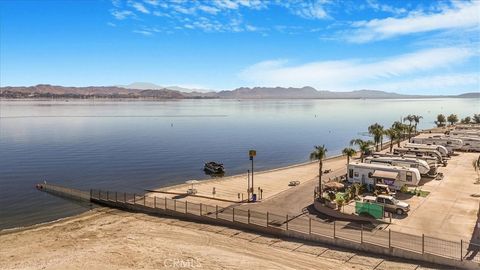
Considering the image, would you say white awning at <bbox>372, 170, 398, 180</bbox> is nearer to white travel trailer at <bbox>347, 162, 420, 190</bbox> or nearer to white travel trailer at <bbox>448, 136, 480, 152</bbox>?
white travel trailer at <bbox>347, 162, 420, 190</bbox>

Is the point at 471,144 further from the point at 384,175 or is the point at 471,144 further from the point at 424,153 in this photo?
the point at 384,175

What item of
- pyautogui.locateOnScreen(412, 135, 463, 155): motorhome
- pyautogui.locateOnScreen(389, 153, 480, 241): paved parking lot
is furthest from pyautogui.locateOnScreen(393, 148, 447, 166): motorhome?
pyautogui.locateOnScreen(412, 135, 463, 155): motorhome

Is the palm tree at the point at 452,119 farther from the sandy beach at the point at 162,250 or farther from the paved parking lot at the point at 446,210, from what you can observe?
the sandy beach at the point at 162,250

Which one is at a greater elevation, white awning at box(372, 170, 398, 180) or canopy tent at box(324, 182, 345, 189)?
white awning at box(372, 170, 398, 180)

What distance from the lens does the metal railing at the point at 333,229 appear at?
27125 millimetres

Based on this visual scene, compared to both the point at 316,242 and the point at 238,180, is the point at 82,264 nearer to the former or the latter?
the point at 316,242

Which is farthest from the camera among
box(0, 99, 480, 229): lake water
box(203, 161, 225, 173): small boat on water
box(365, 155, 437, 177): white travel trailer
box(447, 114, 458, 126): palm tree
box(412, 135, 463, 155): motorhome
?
box(447, 114, 458, 126): palm tree

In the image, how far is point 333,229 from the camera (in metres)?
32.2

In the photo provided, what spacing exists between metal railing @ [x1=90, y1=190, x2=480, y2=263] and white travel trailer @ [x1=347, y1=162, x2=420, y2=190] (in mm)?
13959

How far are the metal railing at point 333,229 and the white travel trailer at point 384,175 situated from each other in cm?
1396

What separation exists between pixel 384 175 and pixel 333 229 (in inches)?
658

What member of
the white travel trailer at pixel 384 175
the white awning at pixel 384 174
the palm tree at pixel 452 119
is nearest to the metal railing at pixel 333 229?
the white awning at pixel 384 174

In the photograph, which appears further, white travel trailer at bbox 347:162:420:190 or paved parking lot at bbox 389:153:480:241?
white travel trailer at bbox 347:162:420:190

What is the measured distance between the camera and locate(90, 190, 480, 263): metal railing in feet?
89.0
